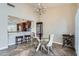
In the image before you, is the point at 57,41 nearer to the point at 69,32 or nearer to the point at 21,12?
the point at 69,32

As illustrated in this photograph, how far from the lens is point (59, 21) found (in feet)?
24.9

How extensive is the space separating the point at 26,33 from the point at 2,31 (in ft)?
10.3

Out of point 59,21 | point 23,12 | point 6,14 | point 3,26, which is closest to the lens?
point 3,26

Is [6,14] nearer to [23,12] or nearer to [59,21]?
[23,12]

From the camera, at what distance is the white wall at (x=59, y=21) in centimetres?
687

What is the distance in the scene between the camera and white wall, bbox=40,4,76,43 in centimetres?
687

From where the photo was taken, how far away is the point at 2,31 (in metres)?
5.86

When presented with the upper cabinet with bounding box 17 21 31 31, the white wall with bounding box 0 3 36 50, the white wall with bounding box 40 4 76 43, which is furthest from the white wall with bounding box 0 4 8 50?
the white wall with bounding box 40 4 76 43

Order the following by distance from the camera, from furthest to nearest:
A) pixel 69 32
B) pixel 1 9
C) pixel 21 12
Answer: pixel 21 12 → pixel 69 32 → pixel 1 9

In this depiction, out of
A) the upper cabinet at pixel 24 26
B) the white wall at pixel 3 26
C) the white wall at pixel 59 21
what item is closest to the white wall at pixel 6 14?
the white wall at pixel 3 26

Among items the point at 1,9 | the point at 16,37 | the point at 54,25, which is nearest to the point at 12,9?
the point at 1,9

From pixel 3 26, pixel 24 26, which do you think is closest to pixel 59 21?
pixel 24 26

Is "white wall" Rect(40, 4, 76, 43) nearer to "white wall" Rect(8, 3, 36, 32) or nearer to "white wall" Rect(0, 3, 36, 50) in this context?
"white wall" Rect(8, 3, 36, 32)

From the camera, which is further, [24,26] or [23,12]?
[24,26]
